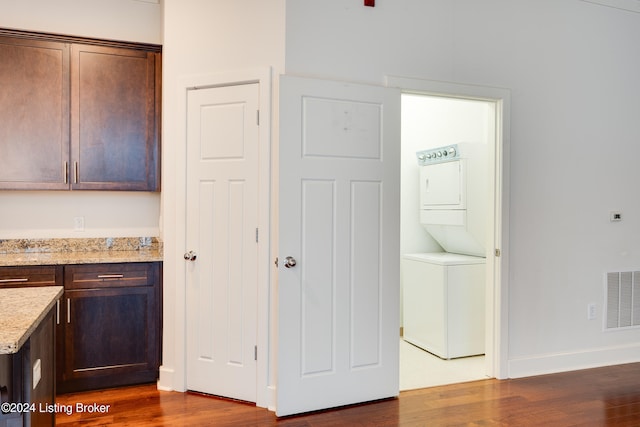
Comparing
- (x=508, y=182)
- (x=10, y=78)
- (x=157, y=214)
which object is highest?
(x=10, y=78)

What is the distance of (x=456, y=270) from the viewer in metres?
3.77

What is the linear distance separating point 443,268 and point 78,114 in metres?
3.05

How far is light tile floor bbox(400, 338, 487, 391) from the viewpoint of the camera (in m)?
3.28

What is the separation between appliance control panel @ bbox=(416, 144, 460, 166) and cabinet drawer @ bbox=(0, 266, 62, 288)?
3.16 metres

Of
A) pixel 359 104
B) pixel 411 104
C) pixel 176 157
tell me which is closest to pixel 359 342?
pixel 359 104

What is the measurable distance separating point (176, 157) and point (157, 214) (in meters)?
0.85

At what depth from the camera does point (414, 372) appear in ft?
11.4

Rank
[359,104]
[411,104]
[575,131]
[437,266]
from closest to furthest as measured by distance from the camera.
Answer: [359,104], [575,131], [437,266], [411,104]

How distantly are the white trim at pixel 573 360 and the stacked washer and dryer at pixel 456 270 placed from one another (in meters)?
0.52

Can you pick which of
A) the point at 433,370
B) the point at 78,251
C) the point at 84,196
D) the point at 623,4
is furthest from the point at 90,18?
the point at 623,4

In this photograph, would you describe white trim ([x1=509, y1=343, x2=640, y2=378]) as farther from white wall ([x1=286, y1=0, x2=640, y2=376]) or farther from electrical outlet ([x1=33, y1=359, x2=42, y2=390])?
electrical outlet ([x1=33, y1=359, x2=42, y2=390])

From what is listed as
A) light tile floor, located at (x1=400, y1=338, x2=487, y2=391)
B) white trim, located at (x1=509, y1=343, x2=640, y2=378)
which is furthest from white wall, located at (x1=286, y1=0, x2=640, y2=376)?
light tile floor, located at (x1=400, y1=338, x2=487, y2=391)

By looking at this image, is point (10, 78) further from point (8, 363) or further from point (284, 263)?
point (8, 363)

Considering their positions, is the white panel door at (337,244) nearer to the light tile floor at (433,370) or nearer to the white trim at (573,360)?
the light tile floor at (433,370)
